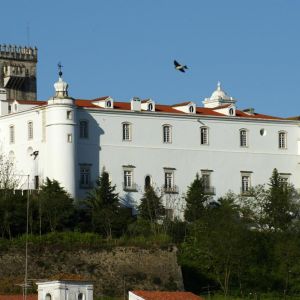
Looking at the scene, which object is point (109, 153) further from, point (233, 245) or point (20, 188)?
point (233, 245)

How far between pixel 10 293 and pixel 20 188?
19002mm

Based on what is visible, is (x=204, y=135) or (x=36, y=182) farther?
(x=204, y=135)

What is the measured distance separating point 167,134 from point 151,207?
5.95 meters

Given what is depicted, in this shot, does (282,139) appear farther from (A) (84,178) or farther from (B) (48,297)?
(B) (48,297)

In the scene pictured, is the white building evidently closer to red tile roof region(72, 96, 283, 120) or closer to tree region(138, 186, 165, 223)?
red tile roof region(72, 96, 283, 120)

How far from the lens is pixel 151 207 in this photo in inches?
3883

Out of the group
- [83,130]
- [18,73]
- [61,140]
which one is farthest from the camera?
[18,73]


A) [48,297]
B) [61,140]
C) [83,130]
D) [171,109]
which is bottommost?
[48,297]

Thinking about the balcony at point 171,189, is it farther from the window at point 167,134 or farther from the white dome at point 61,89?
the white dome at point 61,89

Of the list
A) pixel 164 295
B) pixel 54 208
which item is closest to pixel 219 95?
pixel 54 208

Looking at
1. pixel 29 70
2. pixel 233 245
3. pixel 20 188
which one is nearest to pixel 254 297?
pixel 233 245

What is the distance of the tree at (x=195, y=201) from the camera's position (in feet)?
326

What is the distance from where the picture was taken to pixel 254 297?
89688 millimetres

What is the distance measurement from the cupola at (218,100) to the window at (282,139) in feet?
17.4
